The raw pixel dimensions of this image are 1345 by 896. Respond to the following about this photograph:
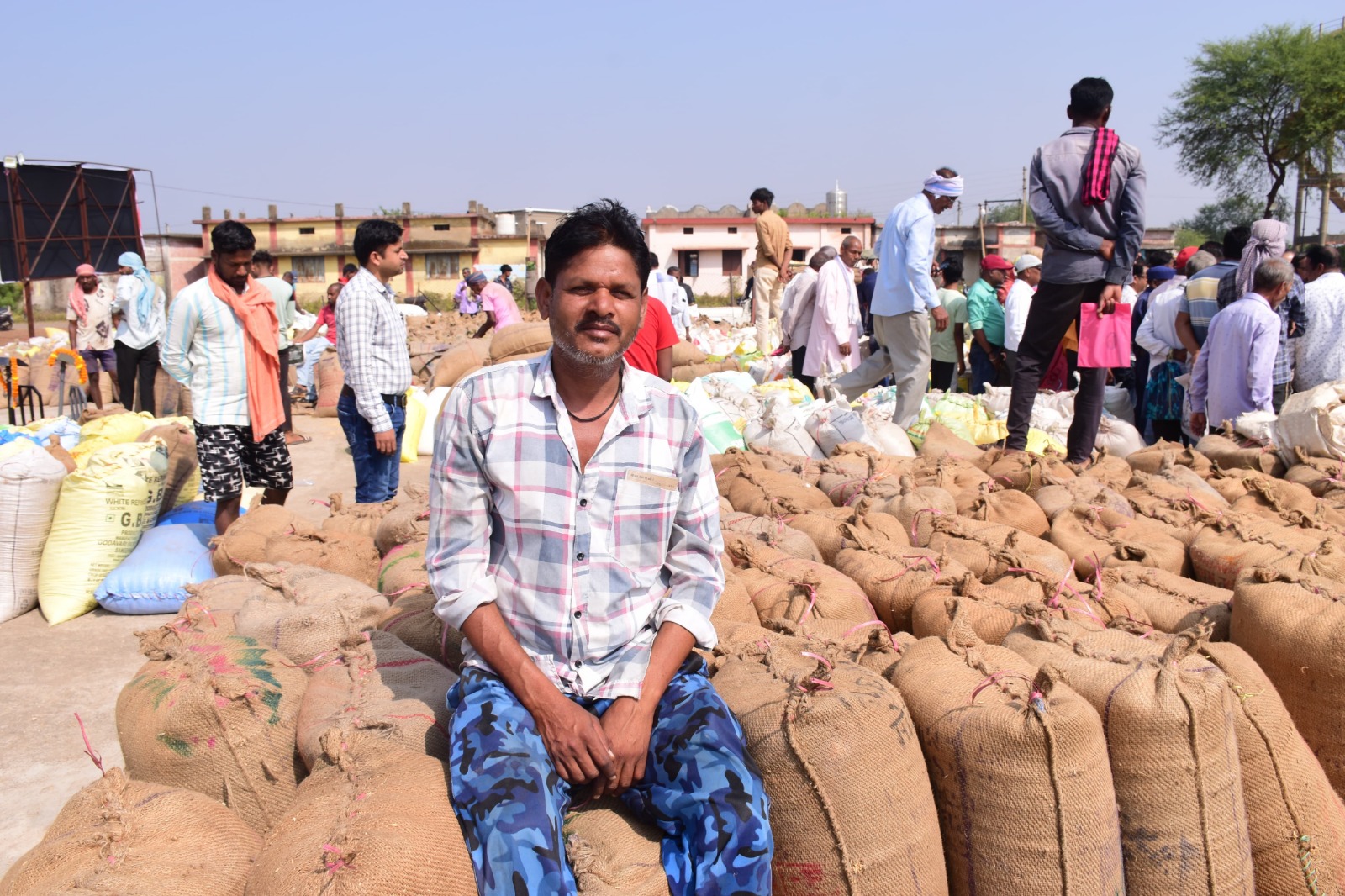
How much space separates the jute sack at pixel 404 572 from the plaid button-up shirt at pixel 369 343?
55.0 inches

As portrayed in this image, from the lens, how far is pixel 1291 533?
3.27 metres

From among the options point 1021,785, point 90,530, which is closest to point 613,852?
point 1021,785

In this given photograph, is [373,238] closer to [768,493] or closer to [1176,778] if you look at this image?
[768,493]

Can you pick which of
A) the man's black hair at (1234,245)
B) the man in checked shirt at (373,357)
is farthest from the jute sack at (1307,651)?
the man's black hair at (1234,245)

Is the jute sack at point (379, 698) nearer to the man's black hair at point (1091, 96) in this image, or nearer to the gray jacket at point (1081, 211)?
the gray jacket at point (1081, 211)

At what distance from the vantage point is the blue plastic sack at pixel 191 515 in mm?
4621

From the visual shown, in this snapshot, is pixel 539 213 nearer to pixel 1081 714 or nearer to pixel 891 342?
pixel 891 342

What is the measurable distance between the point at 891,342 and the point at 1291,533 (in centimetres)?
330

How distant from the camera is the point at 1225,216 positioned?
44.9 meters

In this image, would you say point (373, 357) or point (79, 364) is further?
point (79, 364)

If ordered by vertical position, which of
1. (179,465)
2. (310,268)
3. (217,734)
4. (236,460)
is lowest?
(217,734)

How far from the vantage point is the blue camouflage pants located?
63.4 inches

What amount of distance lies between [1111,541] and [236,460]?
144 inches

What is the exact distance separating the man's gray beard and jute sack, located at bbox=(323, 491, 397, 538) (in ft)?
6.55
